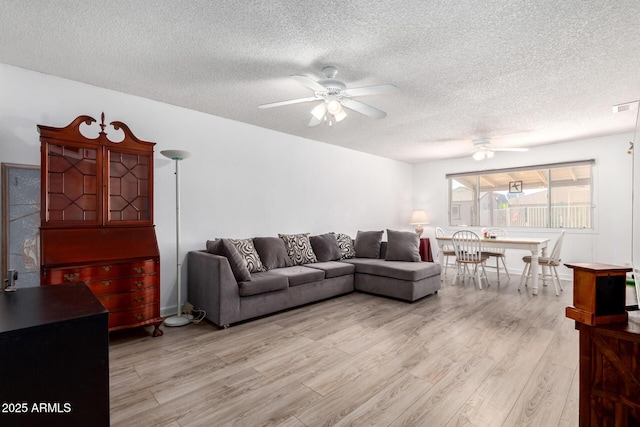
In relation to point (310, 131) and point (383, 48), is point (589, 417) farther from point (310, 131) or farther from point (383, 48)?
point (310, 131)

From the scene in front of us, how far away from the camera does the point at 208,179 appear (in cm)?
387

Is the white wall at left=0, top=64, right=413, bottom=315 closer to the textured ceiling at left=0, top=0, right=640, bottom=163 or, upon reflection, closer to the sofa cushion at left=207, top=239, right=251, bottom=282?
the textured ceiling at left=0, top=0, right=640, bottom=163

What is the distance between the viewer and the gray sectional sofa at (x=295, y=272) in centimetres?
316

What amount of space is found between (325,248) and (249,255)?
1377 mm

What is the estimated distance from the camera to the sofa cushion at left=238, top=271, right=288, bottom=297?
3.19m

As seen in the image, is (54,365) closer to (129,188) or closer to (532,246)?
(129,188)

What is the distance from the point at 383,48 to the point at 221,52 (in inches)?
50.6

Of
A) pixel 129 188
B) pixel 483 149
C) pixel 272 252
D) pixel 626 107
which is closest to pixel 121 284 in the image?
pixel 129 188

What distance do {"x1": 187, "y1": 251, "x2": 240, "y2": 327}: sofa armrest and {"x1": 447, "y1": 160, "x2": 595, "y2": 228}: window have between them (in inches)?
218

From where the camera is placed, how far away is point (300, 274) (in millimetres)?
3715

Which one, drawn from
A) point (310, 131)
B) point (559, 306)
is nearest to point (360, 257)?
point (310, 131)

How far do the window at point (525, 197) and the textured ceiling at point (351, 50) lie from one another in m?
1.98

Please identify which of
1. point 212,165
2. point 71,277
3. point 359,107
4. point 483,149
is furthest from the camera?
point 483,149

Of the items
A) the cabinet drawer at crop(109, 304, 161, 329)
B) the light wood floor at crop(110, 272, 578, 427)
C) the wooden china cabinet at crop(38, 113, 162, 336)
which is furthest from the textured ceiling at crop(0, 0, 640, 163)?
the light wood floor at crop(110, 272, 578, 427)
